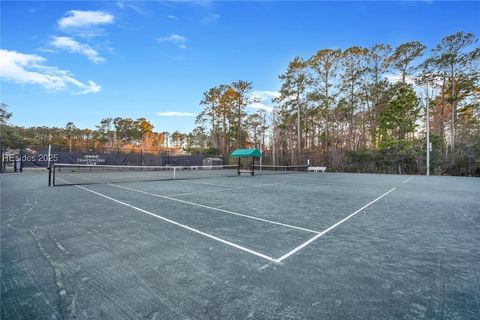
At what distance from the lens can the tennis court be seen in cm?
185

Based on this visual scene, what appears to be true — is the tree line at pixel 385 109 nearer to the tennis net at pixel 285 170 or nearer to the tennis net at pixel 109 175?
the tennis net at pixel 285 170

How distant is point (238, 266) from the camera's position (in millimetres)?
2623

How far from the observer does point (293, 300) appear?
195 cm

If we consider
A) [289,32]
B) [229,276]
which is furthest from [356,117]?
[229,276]

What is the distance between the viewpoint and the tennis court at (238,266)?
1.85m

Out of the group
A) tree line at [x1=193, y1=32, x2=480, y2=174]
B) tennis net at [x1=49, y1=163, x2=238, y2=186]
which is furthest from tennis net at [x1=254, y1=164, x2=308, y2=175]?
tennis net at [x1=49, y1=163, x2=238, y2=186]

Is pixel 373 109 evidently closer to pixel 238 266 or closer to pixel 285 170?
pixel 285 170

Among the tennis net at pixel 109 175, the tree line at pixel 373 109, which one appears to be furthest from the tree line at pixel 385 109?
the tennis net at pixel 109 175

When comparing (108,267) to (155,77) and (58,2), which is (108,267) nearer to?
(58,2)

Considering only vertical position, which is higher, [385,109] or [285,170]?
[385,109]

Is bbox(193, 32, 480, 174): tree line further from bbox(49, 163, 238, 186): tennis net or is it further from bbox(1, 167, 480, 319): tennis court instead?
bbox(1, 167, 480, 319): tennis court

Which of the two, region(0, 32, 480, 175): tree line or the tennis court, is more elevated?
region(0, 32, 480, 175): tree line

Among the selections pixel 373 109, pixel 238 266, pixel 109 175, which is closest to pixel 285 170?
pixel 373 109

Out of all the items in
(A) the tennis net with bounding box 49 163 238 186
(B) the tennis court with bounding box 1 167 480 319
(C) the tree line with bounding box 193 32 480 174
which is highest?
(C) the tree line with bounding box 193 32 480 174
